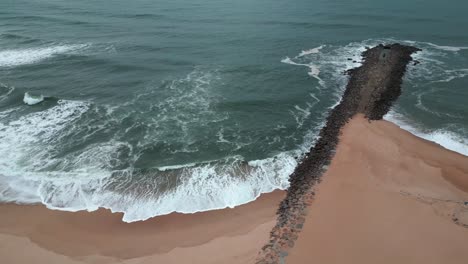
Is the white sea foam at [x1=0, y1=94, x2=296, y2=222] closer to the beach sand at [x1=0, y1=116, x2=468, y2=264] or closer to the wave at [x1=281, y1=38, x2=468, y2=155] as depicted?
the beach sand at [x1=0, y1=116, x2=468, y2=264]

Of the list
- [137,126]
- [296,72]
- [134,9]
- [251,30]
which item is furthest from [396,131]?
[134,9]

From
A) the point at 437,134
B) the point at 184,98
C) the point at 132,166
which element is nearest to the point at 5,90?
the point at 184,98

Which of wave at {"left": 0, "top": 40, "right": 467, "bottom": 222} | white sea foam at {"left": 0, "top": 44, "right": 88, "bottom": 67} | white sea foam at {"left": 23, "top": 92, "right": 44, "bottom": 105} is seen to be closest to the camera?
wave at {"left": 0, "top": 40, "right": 467, "bottom": 222}

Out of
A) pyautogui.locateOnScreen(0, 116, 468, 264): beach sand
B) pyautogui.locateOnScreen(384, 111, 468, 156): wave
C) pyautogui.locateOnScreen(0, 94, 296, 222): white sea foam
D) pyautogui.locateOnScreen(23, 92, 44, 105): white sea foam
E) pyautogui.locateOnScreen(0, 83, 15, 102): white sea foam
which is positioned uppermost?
pyautogui.locateOnScreen(0, 83, 15, 102): white sea foam

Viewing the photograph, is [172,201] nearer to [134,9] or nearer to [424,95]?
[424,95]

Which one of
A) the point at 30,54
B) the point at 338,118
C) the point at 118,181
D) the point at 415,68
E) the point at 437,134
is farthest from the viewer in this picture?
the point at 30,54

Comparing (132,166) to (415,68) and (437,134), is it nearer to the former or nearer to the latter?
(437,134)

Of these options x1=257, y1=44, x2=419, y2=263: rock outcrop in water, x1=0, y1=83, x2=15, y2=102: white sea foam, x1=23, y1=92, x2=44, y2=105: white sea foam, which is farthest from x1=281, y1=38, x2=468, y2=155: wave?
x1=0, y1=83, x2=15, y2=102: white sea foam
